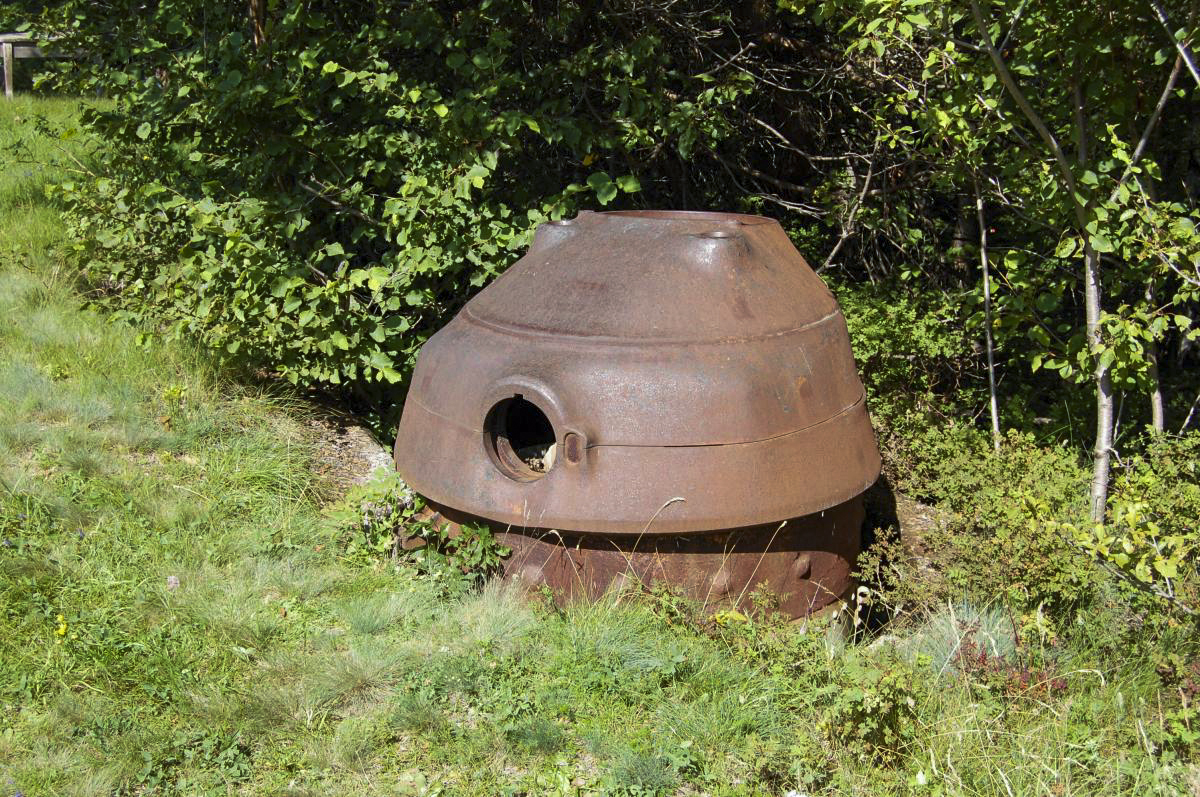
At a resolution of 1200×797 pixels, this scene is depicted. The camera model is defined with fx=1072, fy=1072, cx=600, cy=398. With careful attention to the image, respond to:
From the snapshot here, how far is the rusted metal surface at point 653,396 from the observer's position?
3582 mm

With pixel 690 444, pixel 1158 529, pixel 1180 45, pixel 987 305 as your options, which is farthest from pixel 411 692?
pixel 987 305

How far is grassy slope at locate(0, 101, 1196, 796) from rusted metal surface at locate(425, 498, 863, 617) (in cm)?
13

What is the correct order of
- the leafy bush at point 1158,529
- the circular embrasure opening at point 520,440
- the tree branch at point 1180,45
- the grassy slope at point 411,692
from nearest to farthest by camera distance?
the grassy slope at point 411,692 < the leafy bush at point 1158,529 < the tree branch at point 1180,45 < the circular embrasure opening at point 520,440

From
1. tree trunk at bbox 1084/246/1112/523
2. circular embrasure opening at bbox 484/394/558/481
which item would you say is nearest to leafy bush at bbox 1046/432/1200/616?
tree trunk at bbox 1084/246/1112/523

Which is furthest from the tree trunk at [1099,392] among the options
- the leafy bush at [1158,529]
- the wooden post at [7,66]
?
the wooden post at [7,66]

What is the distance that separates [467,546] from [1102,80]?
3.15 metres

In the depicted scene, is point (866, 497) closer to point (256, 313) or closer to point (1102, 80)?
point (1102, 80)

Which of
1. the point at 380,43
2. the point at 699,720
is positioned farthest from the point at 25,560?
the point at 380,43

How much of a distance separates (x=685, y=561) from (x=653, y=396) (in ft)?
1.93

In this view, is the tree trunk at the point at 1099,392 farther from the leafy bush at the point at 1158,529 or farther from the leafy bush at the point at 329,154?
the leafy bush at the point at 329,154

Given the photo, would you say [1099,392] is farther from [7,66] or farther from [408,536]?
[7,66]

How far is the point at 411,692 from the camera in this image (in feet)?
10.4

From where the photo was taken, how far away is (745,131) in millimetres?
7066

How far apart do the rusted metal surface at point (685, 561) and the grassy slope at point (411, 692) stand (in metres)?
0.13
